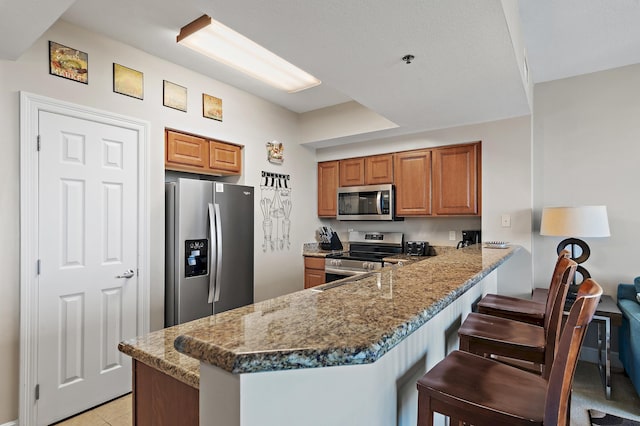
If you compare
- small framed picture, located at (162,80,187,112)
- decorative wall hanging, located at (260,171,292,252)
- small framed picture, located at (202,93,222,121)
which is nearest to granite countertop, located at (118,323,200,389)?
small framed picture, located at (162,80,187,112)

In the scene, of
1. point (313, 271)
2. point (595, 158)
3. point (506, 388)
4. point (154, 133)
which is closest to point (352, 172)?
point (313, 271)

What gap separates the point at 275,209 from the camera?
13.0 ft

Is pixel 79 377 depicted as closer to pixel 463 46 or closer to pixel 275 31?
pixel 275 31

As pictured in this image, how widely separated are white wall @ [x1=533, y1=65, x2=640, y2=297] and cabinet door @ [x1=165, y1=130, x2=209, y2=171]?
332 centimetres

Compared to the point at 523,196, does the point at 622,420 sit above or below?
below

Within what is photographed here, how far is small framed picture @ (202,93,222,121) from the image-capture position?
127 inches

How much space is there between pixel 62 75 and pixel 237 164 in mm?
1619

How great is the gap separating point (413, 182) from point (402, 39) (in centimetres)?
214

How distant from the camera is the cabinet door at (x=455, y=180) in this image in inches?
135

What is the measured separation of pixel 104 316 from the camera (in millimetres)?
2486

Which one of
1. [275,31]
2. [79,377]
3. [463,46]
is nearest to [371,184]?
[463,46]

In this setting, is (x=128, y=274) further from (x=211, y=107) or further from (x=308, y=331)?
(x=308, y=331)

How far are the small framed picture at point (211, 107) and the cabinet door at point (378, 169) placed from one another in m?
1.84

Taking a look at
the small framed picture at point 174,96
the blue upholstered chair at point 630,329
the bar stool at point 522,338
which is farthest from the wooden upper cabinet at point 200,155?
the blue upholstered chair at point 630,329
